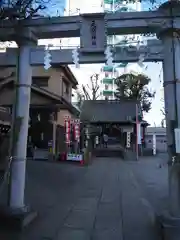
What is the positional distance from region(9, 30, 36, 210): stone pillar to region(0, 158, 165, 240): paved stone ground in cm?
74

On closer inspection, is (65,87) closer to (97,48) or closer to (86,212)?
(86,212)

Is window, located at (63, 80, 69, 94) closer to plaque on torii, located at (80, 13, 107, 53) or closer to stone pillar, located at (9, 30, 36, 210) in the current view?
stone pillar, located at (9, 30, 36, 210)

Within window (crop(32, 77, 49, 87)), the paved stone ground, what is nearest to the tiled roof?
window (crop(32, 77, 49, 87))

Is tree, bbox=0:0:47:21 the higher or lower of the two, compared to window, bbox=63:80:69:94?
lower

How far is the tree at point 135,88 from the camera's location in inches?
1876

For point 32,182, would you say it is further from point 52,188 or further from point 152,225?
point 152,225

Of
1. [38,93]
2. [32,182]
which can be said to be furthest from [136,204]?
[38,93]

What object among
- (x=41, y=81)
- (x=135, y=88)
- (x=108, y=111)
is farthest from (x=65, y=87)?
(x=135, y=88)

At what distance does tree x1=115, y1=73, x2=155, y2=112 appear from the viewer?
47656 millimetres

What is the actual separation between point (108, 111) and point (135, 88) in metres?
13.2

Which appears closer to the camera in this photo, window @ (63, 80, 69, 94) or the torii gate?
the torii gate

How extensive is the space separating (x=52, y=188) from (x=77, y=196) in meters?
1.43

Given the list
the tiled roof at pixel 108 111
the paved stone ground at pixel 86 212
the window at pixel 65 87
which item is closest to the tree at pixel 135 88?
the tiled roof at pixel 108 111

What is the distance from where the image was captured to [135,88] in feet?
159
